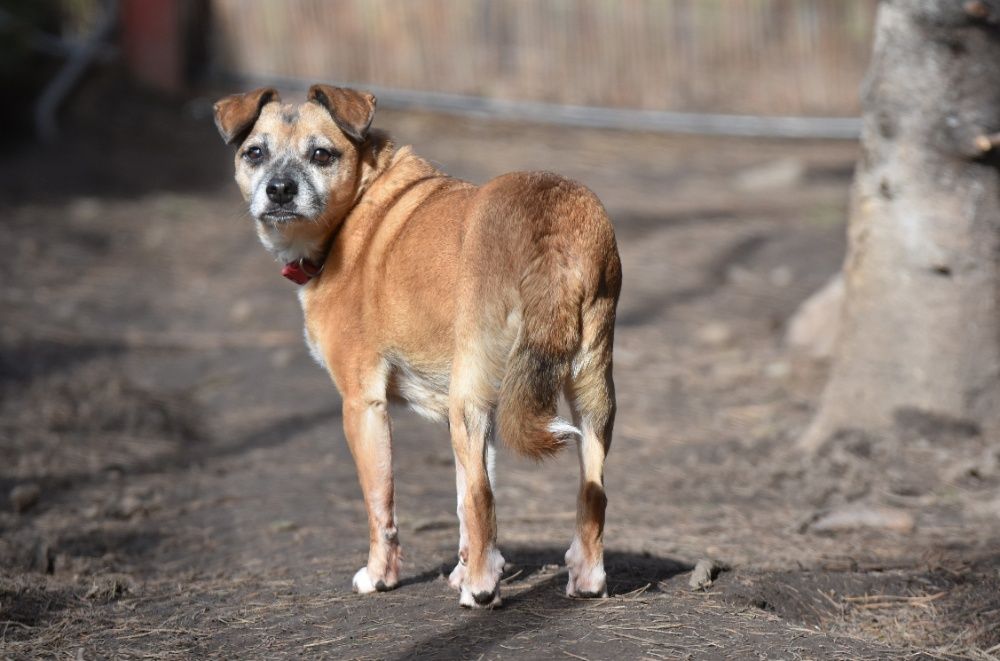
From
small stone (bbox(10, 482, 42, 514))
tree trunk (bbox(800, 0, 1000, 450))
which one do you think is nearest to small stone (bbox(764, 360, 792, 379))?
tree trunk (bbox(800, 0, 1000, 450))

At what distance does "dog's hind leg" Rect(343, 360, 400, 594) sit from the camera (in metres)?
4.26

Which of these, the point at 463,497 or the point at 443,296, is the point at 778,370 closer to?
the point at 463,497

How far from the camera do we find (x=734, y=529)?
551 centimetres

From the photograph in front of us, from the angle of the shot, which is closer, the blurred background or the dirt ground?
the dirt ground

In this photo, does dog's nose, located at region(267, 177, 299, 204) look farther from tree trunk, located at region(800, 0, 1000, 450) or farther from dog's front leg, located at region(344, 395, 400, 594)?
tree trunk, located at region(800, 0, 1000, 450)

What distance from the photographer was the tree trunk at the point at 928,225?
584 cm

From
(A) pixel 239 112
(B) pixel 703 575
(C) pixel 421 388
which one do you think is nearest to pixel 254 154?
(A) pixel 239 112

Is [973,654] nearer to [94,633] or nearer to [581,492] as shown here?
[581,492]

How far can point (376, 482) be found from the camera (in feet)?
14.1

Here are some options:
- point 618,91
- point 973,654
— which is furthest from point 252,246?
point 973,654

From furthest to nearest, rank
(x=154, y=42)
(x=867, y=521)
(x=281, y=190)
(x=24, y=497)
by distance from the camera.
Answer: (x=154, y=42) < (x=24, y=497) < (x=867, y=521) < (x=281, y=190)

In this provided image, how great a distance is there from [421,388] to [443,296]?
0.44 metres

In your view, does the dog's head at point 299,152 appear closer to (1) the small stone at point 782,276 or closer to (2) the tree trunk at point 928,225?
(2) the tree trunk at point 928,225

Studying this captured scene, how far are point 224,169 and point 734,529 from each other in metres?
8.45
